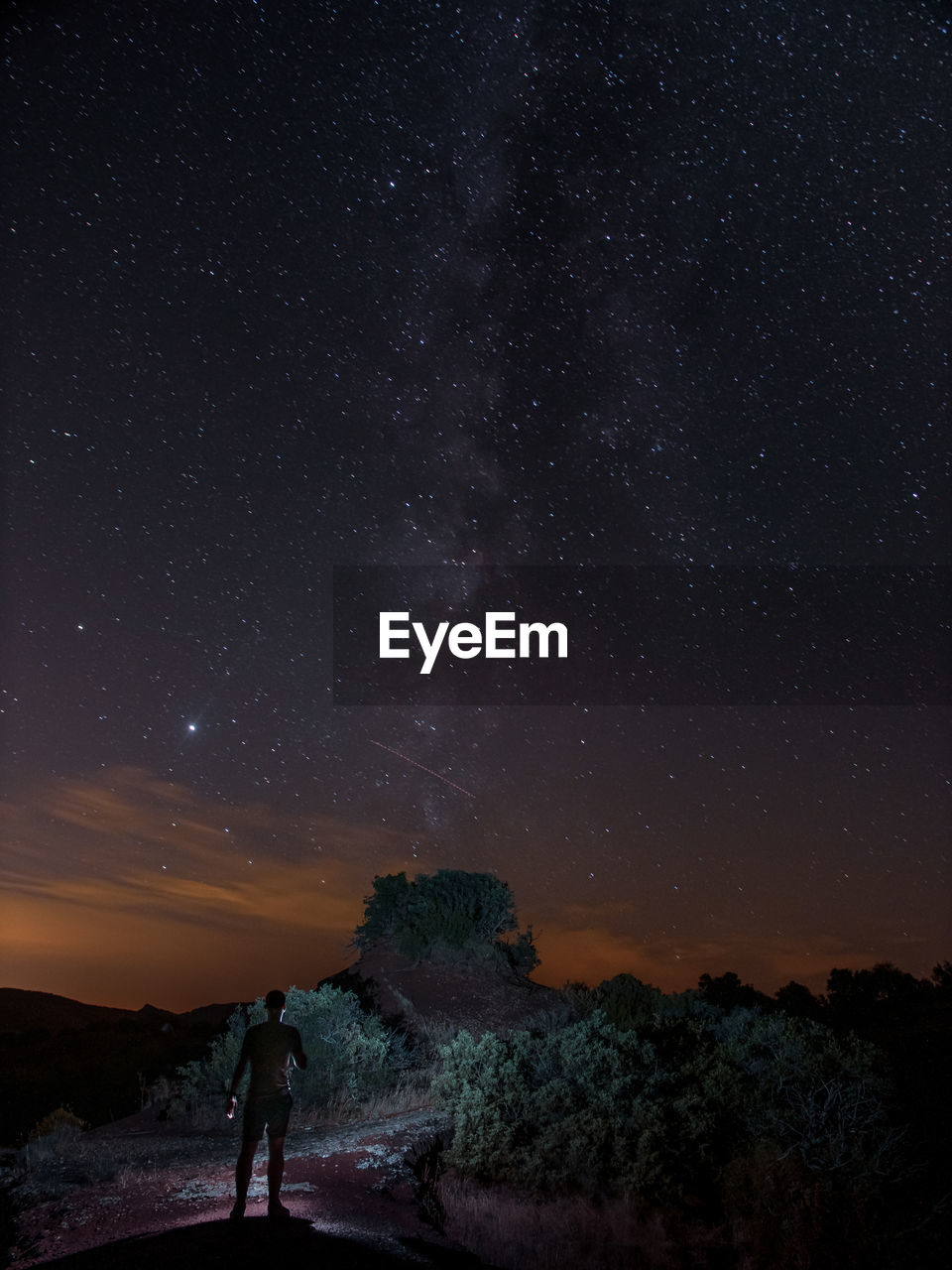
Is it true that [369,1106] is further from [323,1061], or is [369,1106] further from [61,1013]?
[61,1013]

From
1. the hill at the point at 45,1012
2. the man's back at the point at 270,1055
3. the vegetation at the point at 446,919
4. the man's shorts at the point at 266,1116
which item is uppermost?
the vegetation at the point at 446,919

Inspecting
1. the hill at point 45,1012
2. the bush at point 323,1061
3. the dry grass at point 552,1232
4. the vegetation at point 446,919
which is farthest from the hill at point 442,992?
the hill at point 45,1012

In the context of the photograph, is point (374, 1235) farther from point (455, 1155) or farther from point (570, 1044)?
point (570, 1044)

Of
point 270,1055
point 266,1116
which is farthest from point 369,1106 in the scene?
point 270,1055

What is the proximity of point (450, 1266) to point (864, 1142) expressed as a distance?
5591 mm

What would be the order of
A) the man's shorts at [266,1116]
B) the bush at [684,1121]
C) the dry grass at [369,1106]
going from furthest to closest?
the dry grass at [369,1106], the bush at [684,1121], the man's shorts at [266,1116]

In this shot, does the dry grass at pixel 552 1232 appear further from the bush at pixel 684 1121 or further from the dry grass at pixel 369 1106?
the dry grass at pixel 369 1106

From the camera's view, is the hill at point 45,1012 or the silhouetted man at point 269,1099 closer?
the silhouetted man at point 269,1099

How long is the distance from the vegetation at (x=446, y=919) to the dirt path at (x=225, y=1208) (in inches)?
559

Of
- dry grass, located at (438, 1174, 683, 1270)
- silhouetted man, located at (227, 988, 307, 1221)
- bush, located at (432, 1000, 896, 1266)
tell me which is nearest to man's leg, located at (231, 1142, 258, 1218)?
silhouetted man, located at (227, 988, 307, 1221)

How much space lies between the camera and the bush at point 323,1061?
1395 centimetres

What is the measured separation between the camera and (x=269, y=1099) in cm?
710

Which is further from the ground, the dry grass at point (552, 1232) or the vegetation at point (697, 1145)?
the vegetation at point (697, 1145)

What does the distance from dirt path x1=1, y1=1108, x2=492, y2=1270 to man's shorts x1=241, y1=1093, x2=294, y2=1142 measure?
0.66 meters
